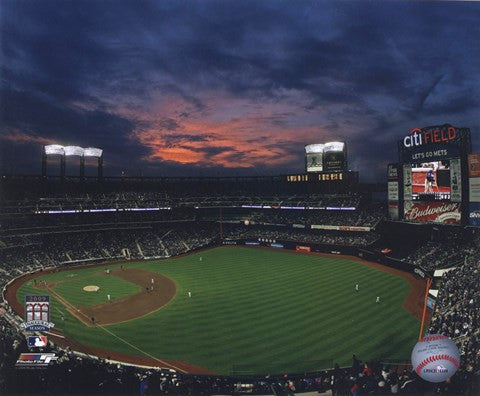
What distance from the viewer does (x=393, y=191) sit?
35500 mm

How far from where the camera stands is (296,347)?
17.5 metres

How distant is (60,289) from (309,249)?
29977 millimetres

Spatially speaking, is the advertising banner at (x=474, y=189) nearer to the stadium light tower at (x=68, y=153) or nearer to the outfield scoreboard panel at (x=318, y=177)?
the outfield scoreboard panel at (x=318, y=177)

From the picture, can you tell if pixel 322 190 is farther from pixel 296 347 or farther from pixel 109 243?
pixel 296 347

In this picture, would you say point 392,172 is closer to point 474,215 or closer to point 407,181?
point 407,181

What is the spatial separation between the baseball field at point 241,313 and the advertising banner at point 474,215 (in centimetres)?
689

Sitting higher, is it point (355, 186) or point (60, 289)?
point (355, 186)

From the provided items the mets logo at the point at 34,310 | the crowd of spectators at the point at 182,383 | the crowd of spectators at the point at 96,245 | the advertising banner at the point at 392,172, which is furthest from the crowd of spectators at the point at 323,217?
the mets logo at the point at 34,310

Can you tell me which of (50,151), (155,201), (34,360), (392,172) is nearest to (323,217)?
(392,172)

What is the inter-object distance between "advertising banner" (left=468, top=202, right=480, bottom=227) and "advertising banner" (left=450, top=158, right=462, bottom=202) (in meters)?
1.13

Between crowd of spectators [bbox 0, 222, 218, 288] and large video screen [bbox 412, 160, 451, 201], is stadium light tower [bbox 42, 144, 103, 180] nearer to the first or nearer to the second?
crowd of spectators [bbox 0, 222, 218, 288]

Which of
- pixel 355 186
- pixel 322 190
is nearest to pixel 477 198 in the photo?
pixel 355 186
